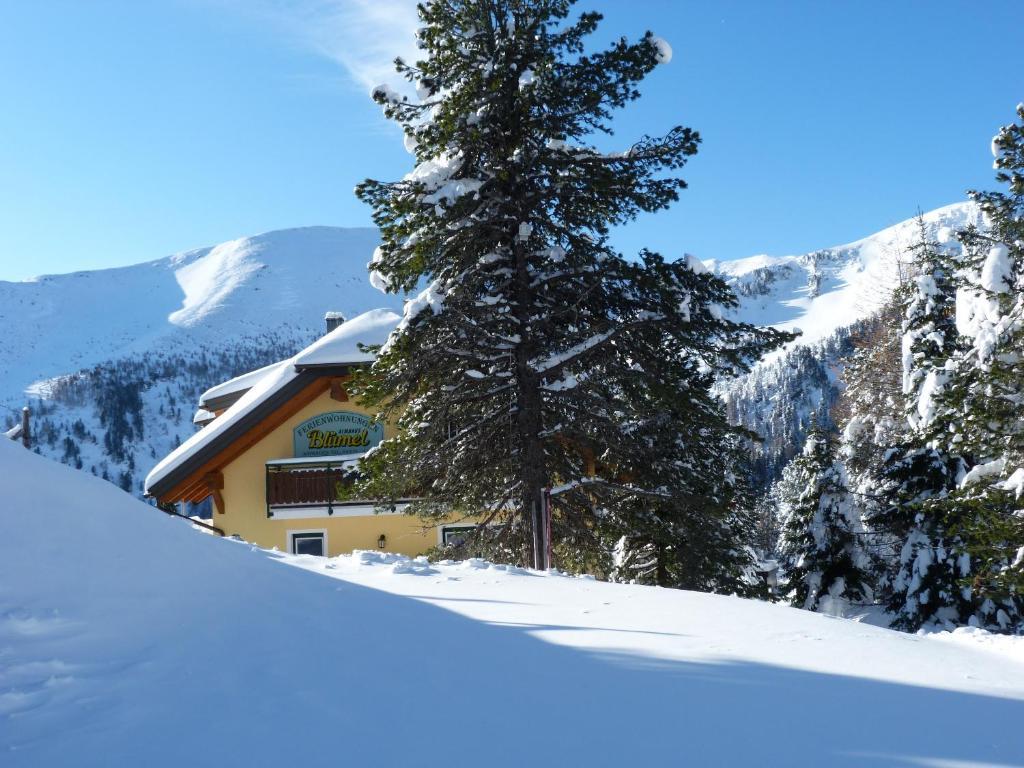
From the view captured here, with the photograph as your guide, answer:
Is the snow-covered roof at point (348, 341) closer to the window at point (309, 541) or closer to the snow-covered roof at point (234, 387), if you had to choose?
the snow-covered roof at point (234, 387)

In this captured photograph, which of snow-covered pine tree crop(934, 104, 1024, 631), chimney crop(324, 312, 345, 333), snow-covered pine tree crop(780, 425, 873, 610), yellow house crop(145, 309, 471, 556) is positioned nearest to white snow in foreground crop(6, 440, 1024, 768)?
snow-covered pine tree crop(934, 104, 1024, 631)

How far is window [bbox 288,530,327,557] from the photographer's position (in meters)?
23.0

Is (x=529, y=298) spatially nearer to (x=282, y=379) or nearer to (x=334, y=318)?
(x=282, y=379)

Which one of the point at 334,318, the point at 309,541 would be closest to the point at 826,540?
the point at 309,541

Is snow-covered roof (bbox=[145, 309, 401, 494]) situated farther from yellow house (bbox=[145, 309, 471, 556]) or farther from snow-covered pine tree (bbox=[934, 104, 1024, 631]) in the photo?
snow-covered pine tree (bbox=[934, 104, 1024, 631])

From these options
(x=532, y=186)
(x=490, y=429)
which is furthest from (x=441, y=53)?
(x=490, y=429)

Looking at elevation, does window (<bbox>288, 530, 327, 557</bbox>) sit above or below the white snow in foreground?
below

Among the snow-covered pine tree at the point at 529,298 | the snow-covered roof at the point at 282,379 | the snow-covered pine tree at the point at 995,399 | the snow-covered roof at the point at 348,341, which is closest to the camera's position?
the snow-covered pine tree at the point at 995,399

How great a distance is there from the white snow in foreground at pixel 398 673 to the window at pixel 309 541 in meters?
16.2

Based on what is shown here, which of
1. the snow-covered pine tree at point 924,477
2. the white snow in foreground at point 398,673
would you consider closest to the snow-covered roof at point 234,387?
the snow-covered pine tree at point 924,477

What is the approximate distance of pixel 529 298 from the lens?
14242 millimetres

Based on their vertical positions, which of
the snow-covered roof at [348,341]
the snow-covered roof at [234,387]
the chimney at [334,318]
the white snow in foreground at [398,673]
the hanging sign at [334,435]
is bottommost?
the white snow in foreground at [398,673]

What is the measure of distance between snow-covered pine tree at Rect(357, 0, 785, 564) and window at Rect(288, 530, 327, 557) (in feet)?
30.1

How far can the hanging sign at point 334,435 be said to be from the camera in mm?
22828
